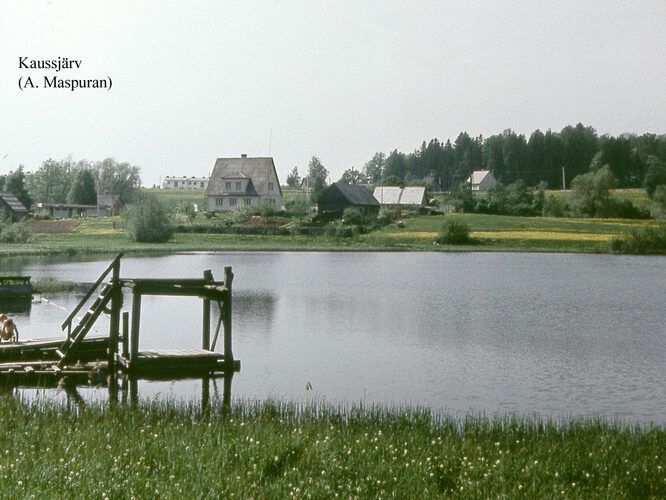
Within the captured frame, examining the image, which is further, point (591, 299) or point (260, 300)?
point (591, 299)

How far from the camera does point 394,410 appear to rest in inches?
720

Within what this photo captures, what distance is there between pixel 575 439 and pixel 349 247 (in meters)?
85.9

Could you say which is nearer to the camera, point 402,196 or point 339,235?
point 339,235

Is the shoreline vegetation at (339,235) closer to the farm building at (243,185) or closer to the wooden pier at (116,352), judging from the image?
the farm building at (243,185)

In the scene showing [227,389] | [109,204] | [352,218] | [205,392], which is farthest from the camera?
[109,204]

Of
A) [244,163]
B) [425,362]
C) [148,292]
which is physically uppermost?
[244,163]

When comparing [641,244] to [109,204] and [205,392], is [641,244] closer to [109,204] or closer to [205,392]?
[205,392]

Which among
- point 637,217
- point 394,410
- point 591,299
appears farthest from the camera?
point 637,217

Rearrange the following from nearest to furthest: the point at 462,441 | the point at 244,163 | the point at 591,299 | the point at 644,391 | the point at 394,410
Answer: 1. the point at 462,441
2. the point at 394,410
3. the point at 644,391
4. the point at 591,299
5. the point at 244,163

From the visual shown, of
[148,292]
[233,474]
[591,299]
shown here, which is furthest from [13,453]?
[591,299]

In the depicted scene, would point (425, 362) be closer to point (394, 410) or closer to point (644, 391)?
point (644, 391)

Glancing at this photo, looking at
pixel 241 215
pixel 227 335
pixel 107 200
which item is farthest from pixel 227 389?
pixel 107 200

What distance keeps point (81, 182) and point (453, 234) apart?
332ft

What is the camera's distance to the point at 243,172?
474 feet
